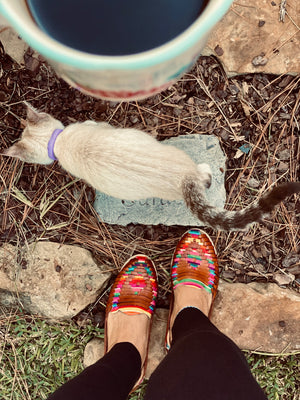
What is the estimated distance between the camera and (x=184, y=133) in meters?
2.26

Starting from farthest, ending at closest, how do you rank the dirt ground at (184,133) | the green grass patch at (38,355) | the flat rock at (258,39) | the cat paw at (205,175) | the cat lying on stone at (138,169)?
the green grass patch at (38,355) < the dirt ground at (184,133) < the flat rock at (258,39) < the cat paw at (205,175) < the cat lying on stone at (138,169)

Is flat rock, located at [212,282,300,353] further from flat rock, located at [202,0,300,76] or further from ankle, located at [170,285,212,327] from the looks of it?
flat rock, located at [202,0,300,76]

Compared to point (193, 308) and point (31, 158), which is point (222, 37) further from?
point (193, 308)

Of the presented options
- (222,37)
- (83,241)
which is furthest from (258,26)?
(83,241)

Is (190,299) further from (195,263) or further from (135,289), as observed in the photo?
(135,289)

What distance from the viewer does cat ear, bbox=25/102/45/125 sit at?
1.86m

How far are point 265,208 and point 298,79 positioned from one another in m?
1.11

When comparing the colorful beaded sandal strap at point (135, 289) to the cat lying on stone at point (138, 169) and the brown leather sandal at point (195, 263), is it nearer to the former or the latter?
the brown leather sandal at point (195, 263)

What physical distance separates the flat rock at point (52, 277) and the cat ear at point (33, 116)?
830 millimetres

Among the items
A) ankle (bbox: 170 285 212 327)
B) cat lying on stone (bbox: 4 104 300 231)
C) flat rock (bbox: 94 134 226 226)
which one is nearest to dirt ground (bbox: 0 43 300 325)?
flat rock (bbox: 94 134 226 226)

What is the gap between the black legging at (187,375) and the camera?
5.04 feet

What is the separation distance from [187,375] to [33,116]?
150cm

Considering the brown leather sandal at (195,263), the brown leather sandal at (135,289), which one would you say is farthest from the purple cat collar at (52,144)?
the brown leather sandal at (195,263)

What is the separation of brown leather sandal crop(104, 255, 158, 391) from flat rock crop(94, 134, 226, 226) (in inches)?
10.9
